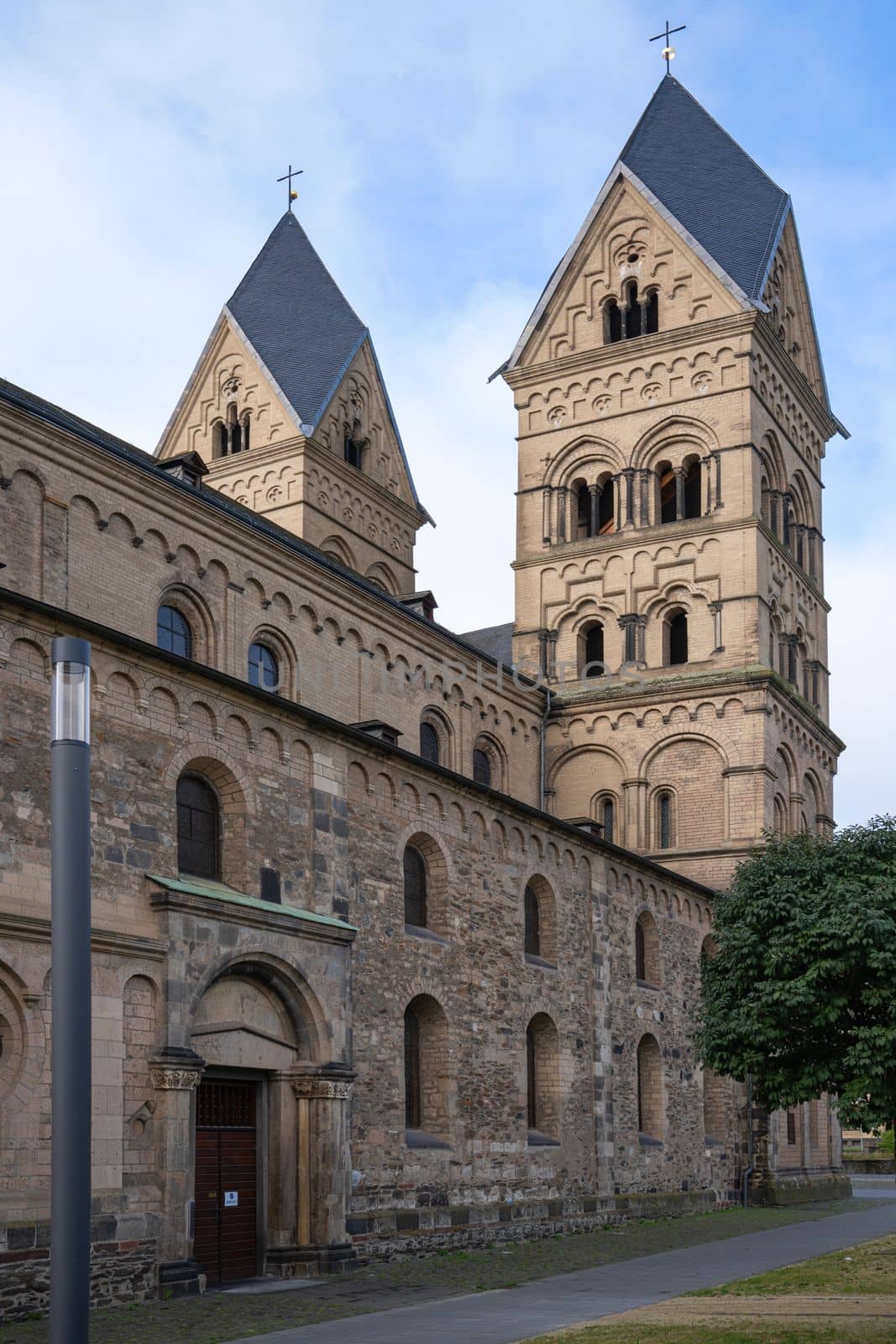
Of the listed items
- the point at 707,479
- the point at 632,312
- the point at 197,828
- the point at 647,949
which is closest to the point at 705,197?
the point at 632,312

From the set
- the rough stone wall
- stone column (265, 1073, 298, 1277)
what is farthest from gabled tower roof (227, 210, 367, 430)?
stone column (265, 1073, 298, 1277)

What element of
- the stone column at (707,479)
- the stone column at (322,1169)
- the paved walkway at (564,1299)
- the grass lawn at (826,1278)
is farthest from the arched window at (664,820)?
the stone column at (322,1169)

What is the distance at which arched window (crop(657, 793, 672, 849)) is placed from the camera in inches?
1624

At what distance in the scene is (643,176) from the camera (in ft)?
154

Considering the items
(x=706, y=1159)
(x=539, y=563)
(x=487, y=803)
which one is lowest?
(x=706, y=1159)

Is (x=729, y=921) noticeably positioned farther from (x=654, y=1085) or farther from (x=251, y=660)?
(x=251, y=660)

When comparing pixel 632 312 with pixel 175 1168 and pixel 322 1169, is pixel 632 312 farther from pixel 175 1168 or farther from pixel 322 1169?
pixel 175 1168

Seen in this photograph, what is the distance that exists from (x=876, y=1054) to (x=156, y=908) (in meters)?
11.3

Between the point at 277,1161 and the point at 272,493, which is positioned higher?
the point at 272,493

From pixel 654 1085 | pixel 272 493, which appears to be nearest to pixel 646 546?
pixel 272 493

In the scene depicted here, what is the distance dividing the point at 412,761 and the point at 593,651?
20.4 meters

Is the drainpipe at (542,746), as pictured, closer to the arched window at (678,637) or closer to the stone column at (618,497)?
the arched window at (678,637)

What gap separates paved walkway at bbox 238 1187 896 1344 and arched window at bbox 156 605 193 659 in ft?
42.1

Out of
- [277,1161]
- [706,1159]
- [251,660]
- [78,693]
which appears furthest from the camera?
[706,1159]
